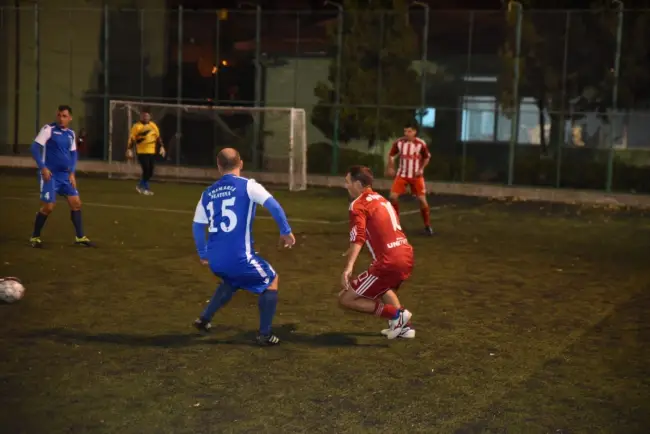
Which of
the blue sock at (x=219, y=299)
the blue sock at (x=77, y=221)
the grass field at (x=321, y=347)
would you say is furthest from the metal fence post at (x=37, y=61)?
the blue sock at (x=219, y=299)

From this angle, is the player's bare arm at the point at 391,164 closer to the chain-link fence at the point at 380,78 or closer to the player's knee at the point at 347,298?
the player's knee at the point at 347,298

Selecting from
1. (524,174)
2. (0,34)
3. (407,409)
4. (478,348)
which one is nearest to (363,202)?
(478,348)

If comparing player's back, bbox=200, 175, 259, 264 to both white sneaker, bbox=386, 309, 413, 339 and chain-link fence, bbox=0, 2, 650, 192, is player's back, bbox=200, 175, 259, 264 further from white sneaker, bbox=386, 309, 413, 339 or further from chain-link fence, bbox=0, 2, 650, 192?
chain-link fence, bbox=0, 2, 650, 192

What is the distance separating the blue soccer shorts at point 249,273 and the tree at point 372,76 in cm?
1870

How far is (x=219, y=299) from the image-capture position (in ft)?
26.3

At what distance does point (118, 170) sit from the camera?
90.6ft

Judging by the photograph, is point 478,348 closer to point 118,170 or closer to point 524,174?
point 524,174

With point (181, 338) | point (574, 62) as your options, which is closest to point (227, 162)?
point (181, 338)

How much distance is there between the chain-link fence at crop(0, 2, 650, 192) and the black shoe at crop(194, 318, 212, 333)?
1720cm

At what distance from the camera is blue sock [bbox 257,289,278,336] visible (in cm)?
771

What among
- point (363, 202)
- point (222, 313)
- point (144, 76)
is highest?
point (144, 76)

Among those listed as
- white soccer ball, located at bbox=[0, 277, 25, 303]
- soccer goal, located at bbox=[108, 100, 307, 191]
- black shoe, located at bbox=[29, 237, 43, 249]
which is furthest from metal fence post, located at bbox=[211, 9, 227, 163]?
white soccer ball, located at bbox=[0, 277, 25, 303]

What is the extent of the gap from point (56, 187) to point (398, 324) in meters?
6.49

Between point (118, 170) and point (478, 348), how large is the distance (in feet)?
69.9
